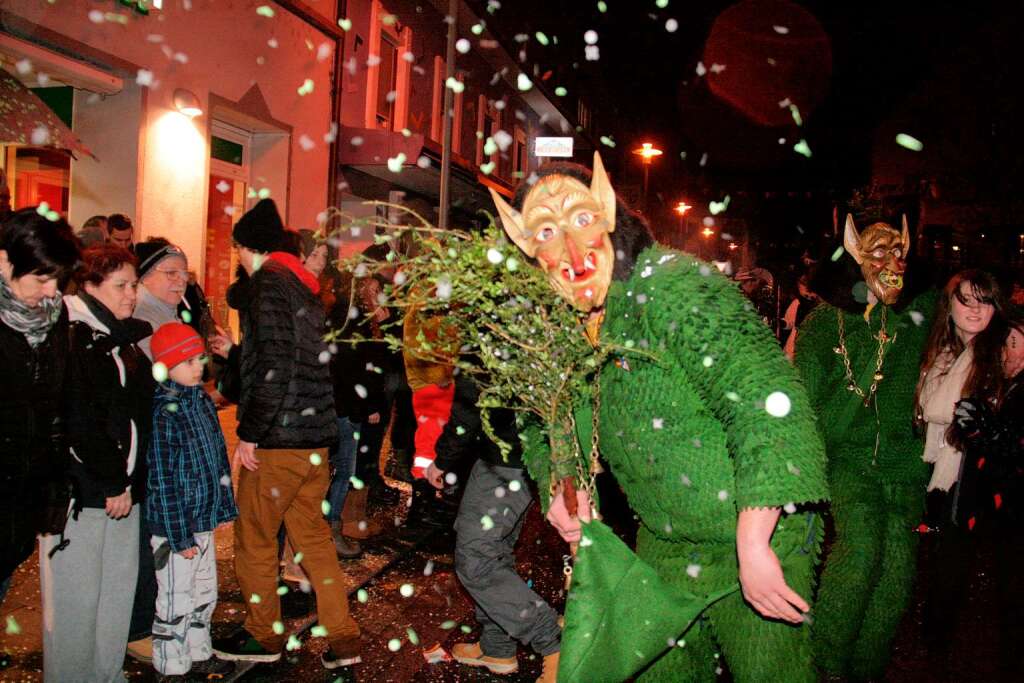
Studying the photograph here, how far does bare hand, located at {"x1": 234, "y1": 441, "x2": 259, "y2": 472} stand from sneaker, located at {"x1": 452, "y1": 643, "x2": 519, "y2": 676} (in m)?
1.43

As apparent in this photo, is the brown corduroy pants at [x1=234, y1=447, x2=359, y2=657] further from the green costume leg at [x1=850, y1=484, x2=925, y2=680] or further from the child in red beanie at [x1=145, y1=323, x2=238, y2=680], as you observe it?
the green costume leg at [x1=850, y1=484, x2=925, y2=680]

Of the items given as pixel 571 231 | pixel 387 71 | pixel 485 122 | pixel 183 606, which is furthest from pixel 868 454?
pixel 485 122

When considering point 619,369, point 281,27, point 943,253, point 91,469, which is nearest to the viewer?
point 619,369

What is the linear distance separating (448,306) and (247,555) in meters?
2.38

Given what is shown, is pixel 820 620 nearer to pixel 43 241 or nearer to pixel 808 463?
pixel 808 463

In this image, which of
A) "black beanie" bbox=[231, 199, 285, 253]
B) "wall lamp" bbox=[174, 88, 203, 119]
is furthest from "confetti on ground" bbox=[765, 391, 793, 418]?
"wall lamp" bbox=[174, 88, 203, 119]

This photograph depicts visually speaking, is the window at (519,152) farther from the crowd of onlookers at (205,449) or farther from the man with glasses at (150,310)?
the crowd of onlookers at (205,449)

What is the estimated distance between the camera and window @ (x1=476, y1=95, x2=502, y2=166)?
2270 centimetres

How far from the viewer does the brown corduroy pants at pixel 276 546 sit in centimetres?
416

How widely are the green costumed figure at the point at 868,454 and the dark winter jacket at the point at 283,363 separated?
2.46 metres

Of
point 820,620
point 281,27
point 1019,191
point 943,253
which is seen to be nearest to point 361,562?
point 820,620

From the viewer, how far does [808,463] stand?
2146 millimetres

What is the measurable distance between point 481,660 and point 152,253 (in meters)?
2.83

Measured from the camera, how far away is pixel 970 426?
14.2 ft
